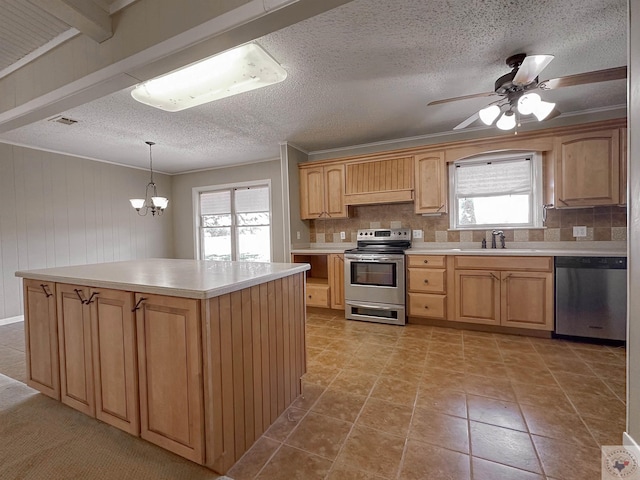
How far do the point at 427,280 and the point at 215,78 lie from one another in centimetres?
301

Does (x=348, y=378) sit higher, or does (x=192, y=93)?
(x=192, y=93)

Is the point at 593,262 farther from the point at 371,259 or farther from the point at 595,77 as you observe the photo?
the point at 371,259

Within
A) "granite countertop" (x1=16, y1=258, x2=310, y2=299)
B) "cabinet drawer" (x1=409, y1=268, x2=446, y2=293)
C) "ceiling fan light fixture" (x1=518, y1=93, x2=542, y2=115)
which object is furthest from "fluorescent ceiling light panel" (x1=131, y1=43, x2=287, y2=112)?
"cabinet drawer" (x1=409, y1=268, x2=446, y2=293)

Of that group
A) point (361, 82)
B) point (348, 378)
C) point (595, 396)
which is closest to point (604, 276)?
point (595, 396)

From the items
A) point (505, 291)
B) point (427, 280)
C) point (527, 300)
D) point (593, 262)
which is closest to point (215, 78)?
point (427, 280)

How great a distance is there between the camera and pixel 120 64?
179 centimetres

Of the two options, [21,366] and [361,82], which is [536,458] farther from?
[21,366]

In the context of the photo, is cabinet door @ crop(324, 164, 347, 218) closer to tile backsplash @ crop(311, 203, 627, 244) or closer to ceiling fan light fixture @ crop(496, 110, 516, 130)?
tile backsplash @ crop(311, 203, 627, 244)

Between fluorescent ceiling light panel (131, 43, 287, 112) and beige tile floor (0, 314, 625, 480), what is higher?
fluorescent ceiling light panel (131, 43, 287, 112)

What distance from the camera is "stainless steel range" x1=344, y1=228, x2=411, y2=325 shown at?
11.4ft

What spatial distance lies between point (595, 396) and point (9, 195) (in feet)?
21.7

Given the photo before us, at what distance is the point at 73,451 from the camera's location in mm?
1495

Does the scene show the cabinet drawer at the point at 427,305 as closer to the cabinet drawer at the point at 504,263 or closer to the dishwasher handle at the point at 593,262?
the cabinet drawer at the point at 504,263

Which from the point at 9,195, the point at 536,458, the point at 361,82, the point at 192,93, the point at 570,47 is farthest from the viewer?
the point at 9,195
